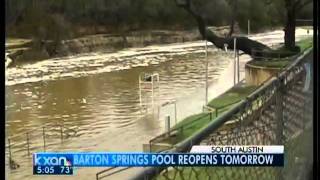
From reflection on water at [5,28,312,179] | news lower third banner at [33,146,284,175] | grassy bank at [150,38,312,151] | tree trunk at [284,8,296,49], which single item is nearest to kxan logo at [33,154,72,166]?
news lower third banner at [33,146,284,175]

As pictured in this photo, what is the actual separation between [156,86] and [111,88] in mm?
201

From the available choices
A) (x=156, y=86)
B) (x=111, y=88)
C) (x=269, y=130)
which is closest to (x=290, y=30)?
(x=269, y=130)

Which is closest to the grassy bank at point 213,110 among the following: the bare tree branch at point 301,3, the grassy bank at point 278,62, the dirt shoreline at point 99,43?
the grassy bank at point 278,62

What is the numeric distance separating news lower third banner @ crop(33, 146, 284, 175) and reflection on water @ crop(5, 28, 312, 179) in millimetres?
103

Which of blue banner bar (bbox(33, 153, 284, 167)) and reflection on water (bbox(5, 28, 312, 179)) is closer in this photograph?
blue banner bar (bbox(33, 153, 284, 167))

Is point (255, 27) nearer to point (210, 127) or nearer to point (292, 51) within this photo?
point (292, 51)

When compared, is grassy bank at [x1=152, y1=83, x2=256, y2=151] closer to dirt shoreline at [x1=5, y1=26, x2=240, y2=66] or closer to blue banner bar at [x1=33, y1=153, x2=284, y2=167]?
blue banner bar at [x1=33, y1=153, x2=284, y2=167]

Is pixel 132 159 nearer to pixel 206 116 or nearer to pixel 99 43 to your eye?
pixel 206 116

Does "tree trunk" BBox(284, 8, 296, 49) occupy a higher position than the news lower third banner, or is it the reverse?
"tree trunk" BBox(284, 8, 296, 49)

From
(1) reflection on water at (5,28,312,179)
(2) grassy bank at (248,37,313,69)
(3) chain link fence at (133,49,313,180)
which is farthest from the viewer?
(2) grassy bank at (248,37,313,69)

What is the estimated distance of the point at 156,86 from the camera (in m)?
2.43

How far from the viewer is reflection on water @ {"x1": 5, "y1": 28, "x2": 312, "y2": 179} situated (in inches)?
91.7
